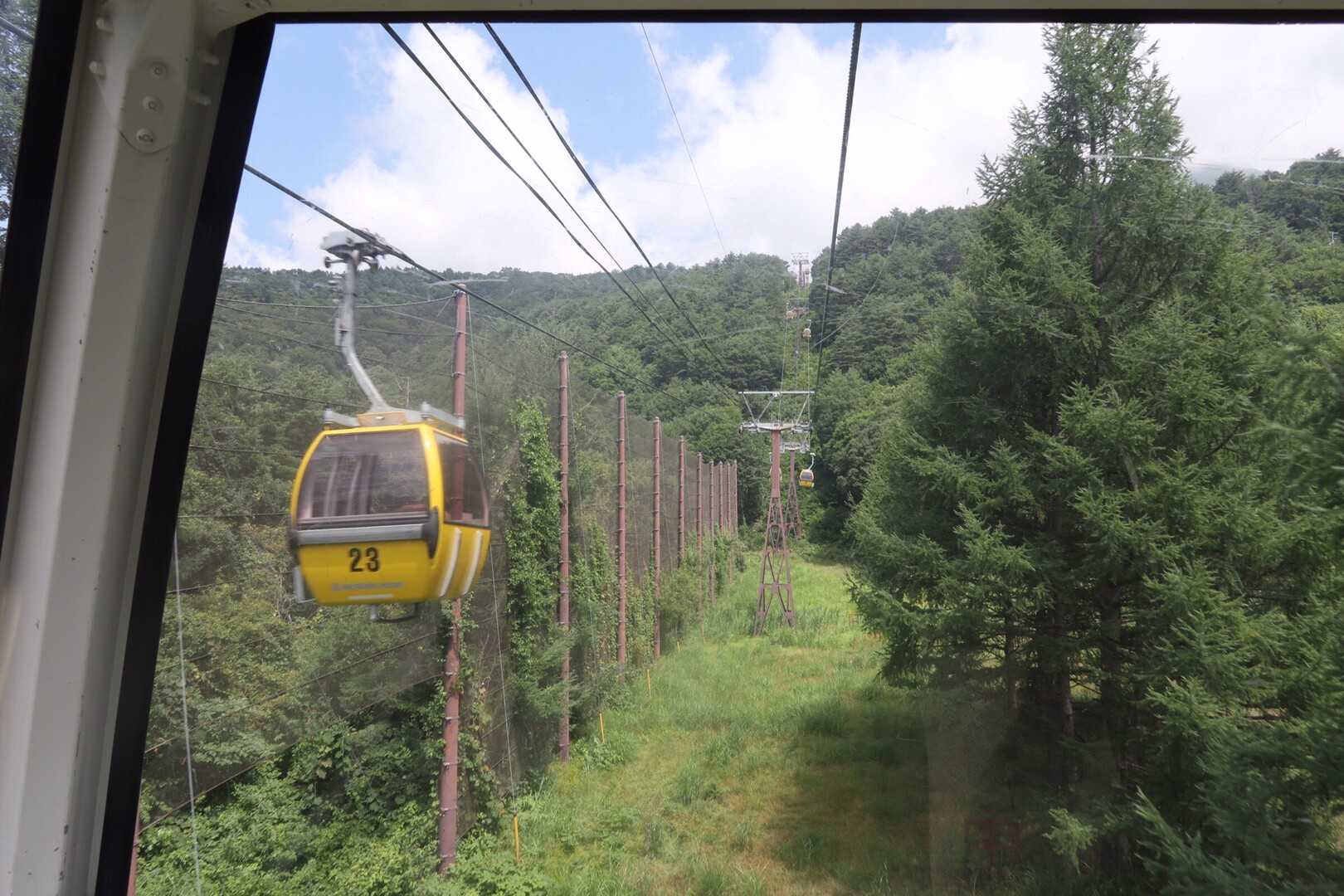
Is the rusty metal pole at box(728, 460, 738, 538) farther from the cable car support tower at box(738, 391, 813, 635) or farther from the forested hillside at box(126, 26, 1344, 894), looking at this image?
the forested hillside at box(126, 26, 1344, 894)

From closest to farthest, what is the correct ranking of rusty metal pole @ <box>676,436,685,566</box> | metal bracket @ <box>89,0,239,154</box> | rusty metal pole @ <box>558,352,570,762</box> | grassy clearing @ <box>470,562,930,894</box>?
metal bracket @ <box>89,0,239,154</box> < grassy clearing @ <box>470,562,930,894</box> < rusty metal pole @ <box>558,352,570,762</box> < rusty metal pole @ <box>676,436,685,566</box>

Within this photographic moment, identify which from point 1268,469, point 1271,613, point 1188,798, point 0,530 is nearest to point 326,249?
point 0,530

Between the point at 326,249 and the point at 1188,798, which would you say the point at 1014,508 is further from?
the point at 326,249

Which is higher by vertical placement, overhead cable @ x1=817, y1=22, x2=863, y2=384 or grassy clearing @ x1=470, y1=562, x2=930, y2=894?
overhead cable @ x1=817, y1=22, x2=863, y2=384

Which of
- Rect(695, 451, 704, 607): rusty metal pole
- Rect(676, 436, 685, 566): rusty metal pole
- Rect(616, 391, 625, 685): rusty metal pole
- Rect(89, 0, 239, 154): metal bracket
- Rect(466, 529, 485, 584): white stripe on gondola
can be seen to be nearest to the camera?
Rect(89, 0, 239, 154): metal bracket

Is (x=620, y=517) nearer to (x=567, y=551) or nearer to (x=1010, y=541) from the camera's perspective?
(x=567, y=551)

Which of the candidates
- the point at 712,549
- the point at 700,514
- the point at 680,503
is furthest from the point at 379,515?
the point at 712,549

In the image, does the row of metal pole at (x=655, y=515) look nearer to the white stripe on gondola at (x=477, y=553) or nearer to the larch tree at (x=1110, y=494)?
the larch tree at (x=1110, y=494)

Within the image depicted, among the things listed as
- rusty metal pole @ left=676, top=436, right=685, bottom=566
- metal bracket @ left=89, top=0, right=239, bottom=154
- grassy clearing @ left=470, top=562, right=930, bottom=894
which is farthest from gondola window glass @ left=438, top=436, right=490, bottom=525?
rusty metal pole @ left=676, top=436, right=685, bottom=566
